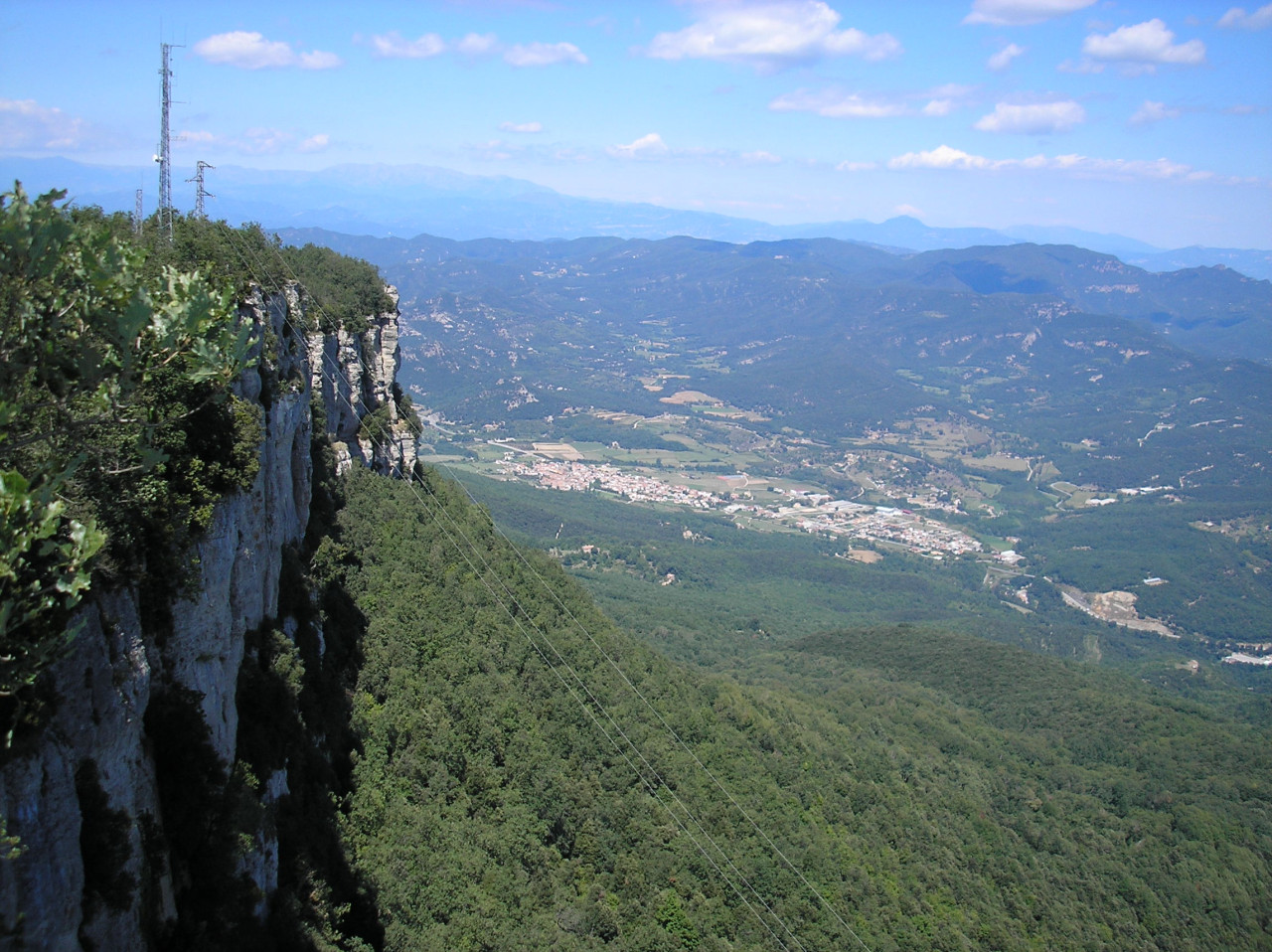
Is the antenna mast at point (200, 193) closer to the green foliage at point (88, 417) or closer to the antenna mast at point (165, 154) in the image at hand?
the antenna mast at point (165, 154)

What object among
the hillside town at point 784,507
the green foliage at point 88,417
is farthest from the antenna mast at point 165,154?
the hillside town at point 784,507

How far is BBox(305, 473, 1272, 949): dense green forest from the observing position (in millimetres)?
27344

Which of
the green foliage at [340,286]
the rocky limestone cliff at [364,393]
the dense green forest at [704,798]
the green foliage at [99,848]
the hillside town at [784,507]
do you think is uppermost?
the green foliage at [340,286]

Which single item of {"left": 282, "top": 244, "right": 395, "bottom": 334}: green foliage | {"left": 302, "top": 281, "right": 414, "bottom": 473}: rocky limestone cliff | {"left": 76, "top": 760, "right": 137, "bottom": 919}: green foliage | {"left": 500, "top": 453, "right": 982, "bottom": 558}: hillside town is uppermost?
{"left": 282, "top": 244, "right": 395, "bottom": 334}: green foliage

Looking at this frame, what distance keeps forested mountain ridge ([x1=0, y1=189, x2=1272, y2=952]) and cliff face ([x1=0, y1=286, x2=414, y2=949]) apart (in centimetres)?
6

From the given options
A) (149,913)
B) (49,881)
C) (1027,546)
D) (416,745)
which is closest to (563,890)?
(416,745)

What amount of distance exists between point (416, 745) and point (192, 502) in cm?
1564

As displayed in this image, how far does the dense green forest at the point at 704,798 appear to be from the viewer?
27344 millimetres

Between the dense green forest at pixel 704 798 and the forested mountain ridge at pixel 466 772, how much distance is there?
0.15 meters

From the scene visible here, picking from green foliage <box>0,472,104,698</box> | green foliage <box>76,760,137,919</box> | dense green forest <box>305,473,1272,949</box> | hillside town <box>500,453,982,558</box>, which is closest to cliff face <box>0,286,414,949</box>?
green foliage <box>76,760,137,919</box>

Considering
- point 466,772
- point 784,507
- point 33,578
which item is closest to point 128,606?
point 33,578

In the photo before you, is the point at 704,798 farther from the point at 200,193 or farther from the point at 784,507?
the point at 784,507

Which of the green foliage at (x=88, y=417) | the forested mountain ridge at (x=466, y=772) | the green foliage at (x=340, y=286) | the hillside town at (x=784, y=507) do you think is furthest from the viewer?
the hillside town at (x=784, y=507)

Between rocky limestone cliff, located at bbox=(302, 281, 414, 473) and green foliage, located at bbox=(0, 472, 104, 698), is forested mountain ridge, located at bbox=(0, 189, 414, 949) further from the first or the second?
rocky limestone cliff, located at bbox=(302, 281, 414, 473)
